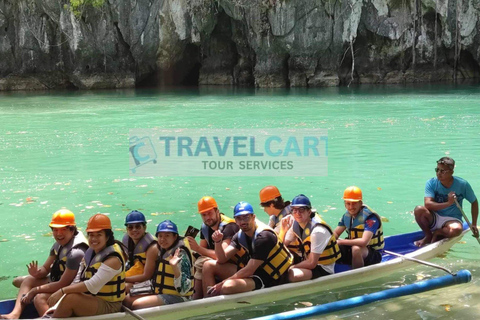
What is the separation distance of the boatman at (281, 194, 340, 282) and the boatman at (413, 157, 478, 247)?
1681 mm

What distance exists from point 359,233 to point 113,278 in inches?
106

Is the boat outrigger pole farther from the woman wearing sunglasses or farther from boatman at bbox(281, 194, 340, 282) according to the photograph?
the woman wearing sunglasses

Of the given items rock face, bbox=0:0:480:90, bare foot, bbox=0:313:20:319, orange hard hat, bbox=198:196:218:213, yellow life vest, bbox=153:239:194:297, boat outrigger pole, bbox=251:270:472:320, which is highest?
rock face, bbox=0:0:480:90

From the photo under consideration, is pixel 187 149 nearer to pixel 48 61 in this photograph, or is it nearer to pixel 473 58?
pixel 48 61

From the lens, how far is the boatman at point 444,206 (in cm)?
664

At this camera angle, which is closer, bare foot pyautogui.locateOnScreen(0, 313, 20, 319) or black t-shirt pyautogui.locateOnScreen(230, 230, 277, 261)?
bare foot pyautogui.locateOnScreen(0, 313, 20, 319)

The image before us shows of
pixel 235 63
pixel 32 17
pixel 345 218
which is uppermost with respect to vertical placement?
pixel 32 17

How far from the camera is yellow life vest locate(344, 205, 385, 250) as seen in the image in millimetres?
6023

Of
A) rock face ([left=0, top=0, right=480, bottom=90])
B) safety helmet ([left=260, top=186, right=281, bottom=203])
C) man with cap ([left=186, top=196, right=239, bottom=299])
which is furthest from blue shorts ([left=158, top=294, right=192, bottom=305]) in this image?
rock face ([left=0, top=0, right=480, bottom=90])

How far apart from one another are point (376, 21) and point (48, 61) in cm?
1940

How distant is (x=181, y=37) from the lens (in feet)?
107

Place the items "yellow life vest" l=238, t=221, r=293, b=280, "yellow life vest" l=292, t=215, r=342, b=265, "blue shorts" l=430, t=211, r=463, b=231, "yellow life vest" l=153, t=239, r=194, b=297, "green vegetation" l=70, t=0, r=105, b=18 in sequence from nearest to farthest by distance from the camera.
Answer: "yellow life vest" l=153, t=239, r=194, b=297
"yellow life vest" l=238, t=221, r=293, b=280
"yellow life vest" l=292, t=215, r=342, b=265
"blue shorts" l=430, t=211, r=463, b=231
"green vegetation" l=70, t=0, r=105, b=18

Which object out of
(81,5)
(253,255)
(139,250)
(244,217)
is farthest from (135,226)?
(81,5)

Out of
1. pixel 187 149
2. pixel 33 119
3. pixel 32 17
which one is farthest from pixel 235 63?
pixel 187 149
